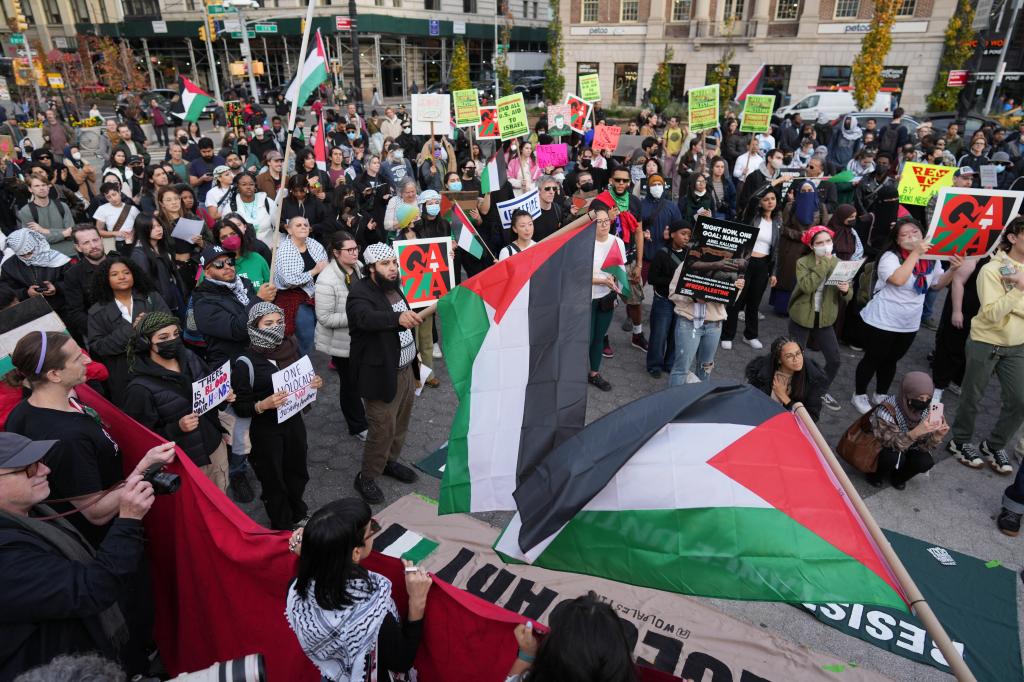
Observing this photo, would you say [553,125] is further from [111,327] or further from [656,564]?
[656,564]

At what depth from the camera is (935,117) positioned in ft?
72.4

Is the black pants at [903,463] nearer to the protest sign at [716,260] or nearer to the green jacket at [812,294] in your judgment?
the green jacket at [812,294]

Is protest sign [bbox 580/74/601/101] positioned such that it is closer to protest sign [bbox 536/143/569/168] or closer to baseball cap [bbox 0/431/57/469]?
protest sign [bbox 536/143/569/168]

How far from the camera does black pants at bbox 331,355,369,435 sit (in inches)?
243

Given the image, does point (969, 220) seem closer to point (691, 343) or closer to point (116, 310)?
point (691, 343)

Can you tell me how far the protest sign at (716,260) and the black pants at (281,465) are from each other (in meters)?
3.82

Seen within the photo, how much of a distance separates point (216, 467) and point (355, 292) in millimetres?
1586

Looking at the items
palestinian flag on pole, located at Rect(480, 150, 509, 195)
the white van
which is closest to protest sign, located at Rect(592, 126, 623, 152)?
palestinian flag on pole, located at Rect(480, 150, 509, 195)

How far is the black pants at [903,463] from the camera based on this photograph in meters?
5.42

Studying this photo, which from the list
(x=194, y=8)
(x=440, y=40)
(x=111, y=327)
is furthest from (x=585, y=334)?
(x=194, y=8)

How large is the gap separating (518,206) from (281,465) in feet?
13.0

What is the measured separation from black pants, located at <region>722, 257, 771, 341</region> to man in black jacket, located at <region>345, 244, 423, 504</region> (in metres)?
4.39

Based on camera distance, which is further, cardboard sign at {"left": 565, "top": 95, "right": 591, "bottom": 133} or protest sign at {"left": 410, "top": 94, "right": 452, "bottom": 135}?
cardboard sign at {"left": 565, "top": 95, "right": 591, "bottom": 133}

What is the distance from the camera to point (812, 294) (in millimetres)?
6543
